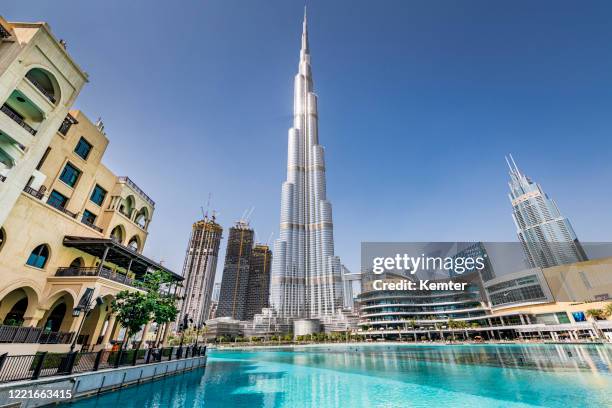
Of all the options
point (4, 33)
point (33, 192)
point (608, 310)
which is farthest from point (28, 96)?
point (608, 310)

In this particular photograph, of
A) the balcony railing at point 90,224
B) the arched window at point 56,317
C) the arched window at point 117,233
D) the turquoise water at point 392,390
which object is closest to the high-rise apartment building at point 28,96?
the balcony railing at point 90,224

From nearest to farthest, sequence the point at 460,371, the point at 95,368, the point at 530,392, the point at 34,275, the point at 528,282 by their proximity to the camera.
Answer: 1. the point at 95,368
2. the point at 530,392
3. the point at 34,275
4. the point at 460,371
5. the point at 528,282

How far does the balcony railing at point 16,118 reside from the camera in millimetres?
20188

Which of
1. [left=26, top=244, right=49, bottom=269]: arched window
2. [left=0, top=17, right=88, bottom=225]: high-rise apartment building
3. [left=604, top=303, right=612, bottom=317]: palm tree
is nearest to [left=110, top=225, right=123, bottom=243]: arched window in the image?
[left=26, top=244, right=49, bottom=269]: arched window

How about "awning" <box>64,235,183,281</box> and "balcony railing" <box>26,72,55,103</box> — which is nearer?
"balcony railing" <box>26,72,55,103</box>

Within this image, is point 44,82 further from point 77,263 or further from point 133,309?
point 133,309

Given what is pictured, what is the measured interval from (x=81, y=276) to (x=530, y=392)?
36.1 m

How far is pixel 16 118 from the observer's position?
20938mm

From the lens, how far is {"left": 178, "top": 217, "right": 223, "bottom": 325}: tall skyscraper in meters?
178

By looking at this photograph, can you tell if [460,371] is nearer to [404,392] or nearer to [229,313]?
[404,392]

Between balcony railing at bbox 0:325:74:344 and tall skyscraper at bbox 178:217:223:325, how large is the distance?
170840 mm

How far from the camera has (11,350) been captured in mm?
16797

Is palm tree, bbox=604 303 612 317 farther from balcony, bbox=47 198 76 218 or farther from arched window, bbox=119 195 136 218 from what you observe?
balcony, bbox=47 198 76 218

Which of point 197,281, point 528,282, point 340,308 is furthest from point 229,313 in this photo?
point 528,282
